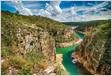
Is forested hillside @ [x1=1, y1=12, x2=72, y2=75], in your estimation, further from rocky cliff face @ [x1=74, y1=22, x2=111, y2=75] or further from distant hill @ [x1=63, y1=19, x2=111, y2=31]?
rocky cliff face @ [x1=74, y1=22, x2=111, y2=75]

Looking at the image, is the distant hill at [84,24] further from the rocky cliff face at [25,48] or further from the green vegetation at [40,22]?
the rocky cliff face at [25,48]

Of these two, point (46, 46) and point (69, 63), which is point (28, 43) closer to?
point (46, 46)

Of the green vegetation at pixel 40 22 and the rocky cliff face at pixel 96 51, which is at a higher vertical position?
the green vegetation at pixel 40 22

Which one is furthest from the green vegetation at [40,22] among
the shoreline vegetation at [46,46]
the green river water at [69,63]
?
the green river water at [69,63]

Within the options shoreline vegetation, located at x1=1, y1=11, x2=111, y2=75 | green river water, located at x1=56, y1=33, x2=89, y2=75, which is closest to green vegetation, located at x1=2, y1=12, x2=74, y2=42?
shoreline vegetation, located at x1=1, y1=11, x2=111, y2=75

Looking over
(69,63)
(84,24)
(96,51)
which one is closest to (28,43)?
(69,63)

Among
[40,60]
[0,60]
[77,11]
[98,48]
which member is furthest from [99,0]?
[0,60]
